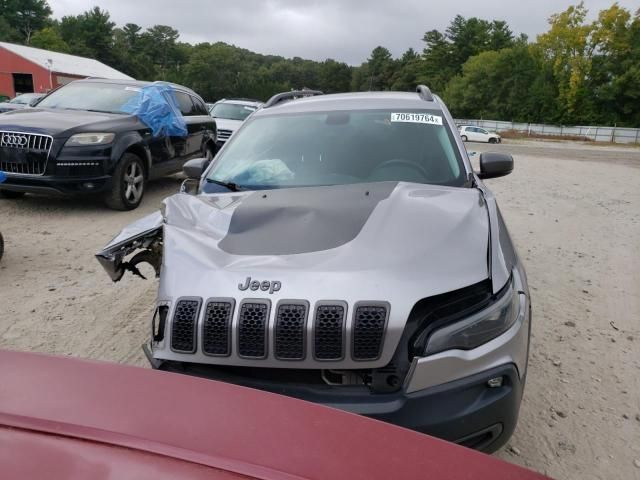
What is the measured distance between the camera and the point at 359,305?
199 centimetres

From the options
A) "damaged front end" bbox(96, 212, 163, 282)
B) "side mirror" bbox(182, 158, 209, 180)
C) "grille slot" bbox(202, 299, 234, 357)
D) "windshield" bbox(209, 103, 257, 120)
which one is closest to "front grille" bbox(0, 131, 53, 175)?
"side mirror" bbox(182, 158, 209, 180)

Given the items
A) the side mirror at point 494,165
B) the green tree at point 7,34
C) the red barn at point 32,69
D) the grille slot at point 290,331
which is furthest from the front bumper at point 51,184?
the green tree at point 7,34

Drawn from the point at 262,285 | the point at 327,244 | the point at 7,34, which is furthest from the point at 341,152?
the point at 7,34

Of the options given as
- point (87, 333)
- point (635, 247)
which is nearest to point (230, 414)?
point (87, 333)

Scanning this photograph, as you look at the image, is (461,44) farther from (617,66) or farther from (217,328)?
(217,328)

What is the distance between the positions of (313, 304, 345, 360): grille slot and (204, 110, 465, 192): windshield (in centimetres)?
145

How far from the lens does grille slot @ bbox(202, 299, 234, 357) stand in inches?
80.6

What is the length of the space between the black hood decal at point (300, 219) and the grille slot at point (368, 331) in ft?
1.30

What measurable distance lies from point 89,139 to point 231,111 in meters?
8.55

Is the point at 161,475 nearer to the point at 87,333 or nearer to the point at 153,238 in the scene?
the point at 153,238

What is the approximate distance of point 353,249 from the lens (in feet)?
7.38

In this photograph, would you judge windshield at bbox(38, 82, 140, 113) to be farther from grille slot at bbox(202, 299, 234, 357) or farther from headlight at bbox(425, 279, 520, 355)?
headlight at bbox(425, 279, 520, 355)

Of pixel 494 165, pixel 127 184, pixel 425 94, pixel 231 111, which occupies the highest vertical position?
pixel 425 94

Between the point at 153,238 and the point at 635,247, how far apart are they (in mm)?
5713
